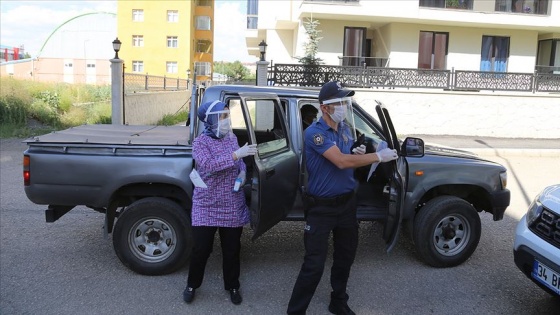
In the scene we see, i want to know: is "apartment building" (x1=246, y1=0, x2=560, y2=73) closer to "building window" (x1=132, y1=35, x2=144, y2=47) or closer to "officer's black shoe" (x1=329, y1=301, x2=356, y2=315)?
"officer's black shoe" (x1=329, y1=301, x2=356, y2=315)

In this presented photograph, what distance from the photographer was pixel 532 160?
514 inches

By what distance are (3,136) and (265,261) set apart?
12510 millimetres

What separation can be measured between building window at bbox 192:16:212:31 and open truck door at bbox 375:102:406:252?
6351 cm

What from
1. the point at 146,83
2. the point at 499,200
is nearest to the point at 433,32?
the point at 146,83

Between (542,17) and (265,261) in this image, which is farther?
(542,17)

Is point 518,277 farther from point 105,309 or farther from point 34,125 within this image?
point 34,125

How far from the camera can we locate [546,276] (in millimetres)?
3738

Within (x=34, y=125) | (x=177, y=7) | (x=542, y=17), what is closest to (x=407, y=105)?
(x=542, y=17)

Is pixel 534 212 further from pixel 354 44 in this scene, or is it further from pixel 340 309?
pixel 354 44

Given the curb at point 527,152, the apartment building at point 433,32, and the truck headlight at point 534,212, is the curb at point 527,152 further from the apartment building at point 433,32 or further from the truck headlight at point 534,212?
the truck headlight at point 534,212

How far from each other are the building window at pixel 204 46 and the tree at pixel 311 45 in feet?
151

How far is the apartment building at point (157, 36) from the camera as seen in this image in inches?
2340

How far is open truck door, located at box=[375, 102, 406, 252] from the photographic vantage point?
431cm

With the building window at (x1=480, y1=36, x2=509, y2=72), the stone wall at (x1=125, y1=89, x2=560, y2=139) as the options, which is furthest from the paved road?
the building window at (x1=480, y1=36, x2=509, y2=72)
